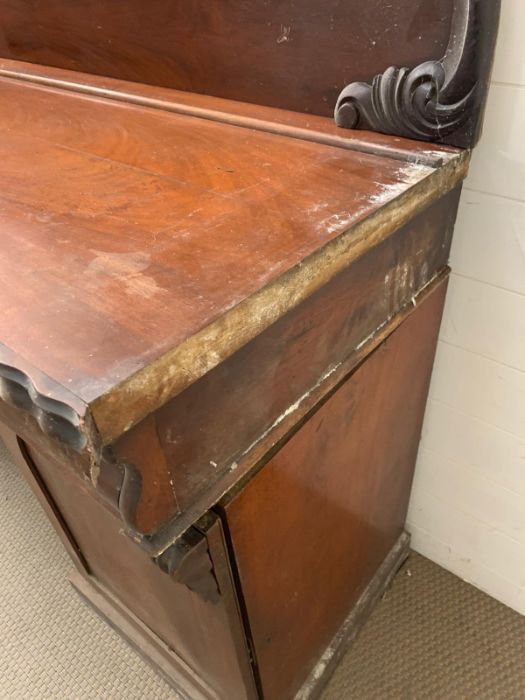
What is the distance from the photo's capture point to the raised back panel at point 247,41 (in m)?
0.62

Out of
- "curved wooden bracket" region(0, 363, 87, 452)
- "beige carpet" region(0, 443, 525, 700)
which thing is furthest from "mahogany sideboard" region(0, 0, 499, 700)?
"beige carpet" region(0, 443, 525, 700)

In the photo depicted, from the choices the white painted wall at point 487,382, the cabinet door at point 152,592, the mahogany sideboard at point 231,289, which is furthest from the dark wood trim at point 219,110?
the cabinet door at point 152,592

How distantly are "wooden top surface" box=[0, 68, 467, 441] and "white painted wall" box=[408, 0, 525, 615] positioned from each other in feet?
0.40

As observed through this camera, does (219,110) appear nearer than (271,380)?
No

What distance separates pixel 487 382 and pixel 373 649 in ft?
2.09

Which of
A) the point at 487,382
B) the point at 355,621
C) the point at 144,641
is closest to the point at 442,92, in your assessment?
the point at 487,382

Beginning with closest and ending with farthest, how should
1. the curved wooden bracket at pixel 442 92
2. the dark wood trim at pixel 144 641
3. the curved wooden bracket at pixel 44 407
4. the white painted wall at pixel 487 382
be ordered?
the curved wooden bracket at pixel 44 407, the curved wooden bracket at pixel 442 92, the white painted wall at pixel 487 382, the dark wood trim at pixel 144 641

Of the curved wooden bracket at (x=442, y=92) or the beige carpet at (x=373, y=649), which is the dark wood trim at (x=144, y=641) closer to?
the beige carpet at (x=373, y=649)

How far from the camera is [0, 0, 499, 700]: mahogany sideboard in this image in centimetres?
40

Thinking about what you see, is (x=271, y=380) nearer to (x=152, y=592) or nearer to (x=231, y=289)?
(x=231, y=289)

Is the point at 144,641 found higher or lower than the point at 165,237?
lower

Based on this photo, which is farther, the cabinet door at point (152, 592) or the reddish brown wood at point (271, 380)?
the cabinet door at point (152, 592)

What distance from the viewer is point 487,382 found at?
2.95 feet

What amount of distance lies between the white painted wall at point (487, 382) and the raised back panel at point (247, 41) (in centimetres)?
13
